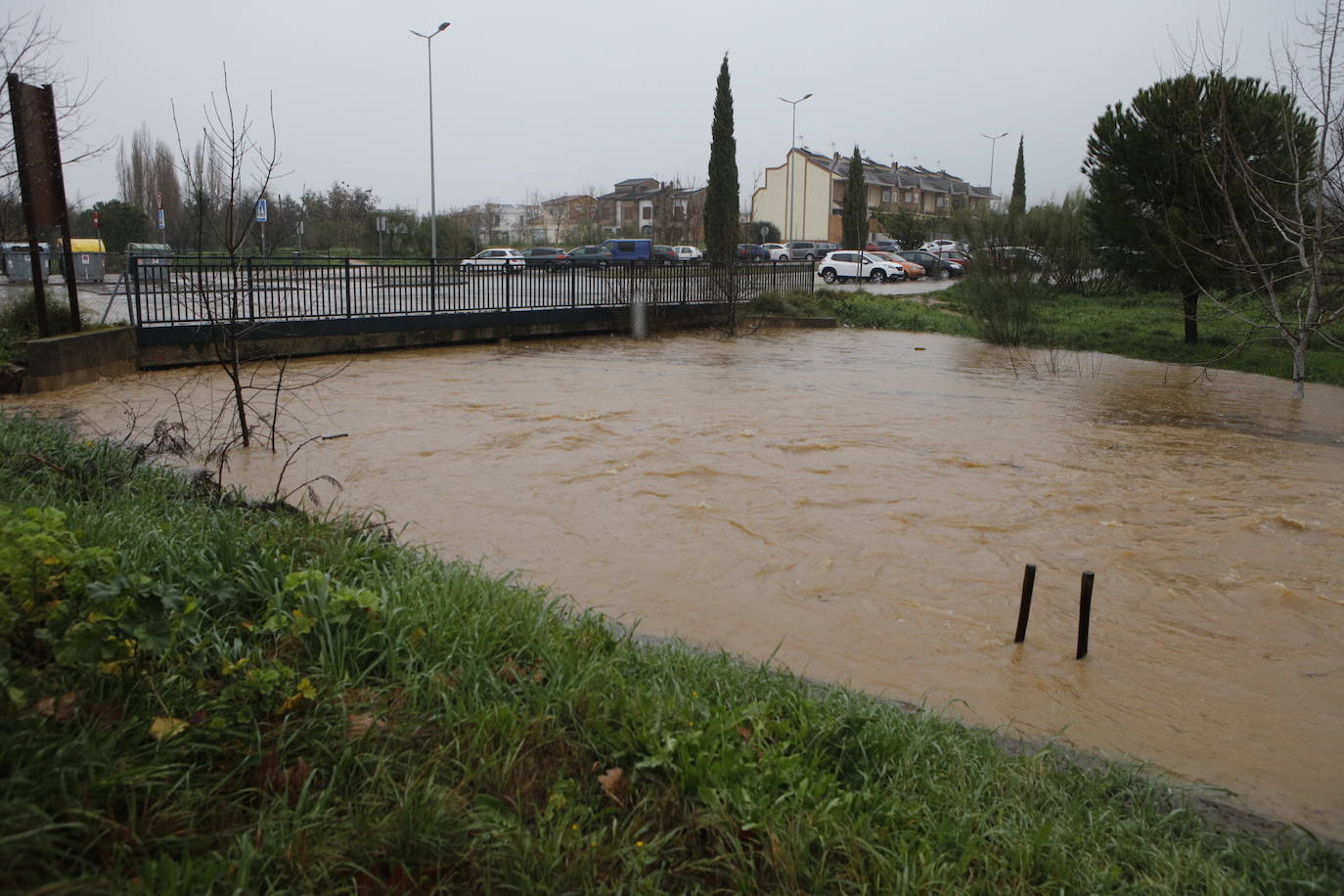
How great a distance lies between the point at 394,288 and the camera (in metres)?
20.9

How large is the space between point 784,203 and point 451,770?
324ft

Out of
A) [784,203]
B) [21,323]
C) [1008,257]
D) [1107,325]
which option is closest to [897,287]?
[1107,325]

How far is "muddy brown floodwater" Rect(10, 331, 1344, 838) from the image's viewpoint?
5605 millimetres

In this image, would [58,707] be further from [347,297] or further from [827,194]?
[827,194]

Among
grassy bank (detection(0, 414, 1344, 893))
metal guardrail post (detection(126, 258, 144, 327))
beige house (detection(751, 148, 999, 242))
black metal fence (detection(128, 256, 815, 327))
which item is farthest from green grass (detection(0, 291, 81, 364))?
beige house (detection(751, 148, 999, 242))

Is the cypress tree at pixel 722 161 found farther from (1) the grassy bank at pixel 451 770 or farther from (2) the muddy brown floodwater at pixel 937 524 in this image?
(1) the grassy bank at pixel 451 770

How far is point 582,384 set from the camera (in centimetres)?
1725

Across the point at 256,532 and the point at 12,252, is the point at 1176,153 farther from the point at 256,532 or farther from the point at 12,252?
the point at 12,252

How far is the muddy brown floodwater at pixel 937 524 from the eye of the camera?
5605 mm

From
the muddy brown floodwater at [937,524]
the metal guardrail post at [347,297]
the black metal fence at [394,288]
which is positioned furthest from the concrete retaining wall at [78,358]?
the metal guardrail post at [347,297]

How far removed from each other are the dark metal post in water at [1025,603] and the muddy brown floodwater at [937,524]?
10 cm

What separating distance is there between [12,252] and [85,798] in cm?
3187

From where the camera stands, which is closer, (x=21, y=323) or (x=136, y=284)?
(x=21, y=323)

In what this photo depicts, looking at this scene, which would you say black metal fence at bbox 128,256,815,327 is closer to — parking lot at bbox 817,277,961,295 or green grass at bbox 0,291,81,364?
green grass at bbox 0,291,81,364
